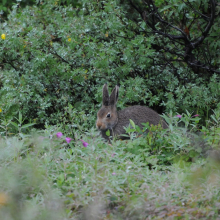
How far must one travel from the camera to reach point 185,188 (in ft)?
10.3

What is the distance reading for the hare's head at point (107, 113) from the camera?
5789mm

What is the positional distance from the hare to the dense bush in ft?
0.70

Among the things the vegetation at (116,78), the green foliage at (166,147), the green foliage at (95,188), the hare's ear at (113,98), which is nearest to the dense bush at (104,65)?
the vegetation at (116,78)

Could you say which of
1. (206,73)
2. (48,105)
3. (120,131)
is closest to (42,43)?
(48,105)

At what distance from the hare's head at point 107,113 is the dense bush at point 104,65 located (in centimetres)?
20

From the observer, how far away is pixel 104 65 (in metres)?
6.09

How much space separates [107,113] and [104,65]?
0.76 metres

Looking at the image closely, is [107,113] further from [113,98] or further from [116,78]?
[116,78]

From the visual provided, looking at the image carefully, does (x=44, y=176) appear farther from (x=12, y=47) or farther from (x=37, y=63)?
(x=12, y=47)

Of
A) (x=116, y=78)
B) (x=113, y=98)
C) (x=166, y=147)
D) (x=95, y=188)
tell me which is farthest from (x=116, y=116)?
(x=95, y=188)

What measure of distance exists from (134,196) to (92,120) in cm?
321

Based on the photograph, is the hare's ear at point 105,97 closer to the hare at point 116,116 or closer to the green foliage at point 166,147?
the hare at point 116,116

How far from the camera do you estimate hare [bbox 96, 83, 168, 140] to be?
18.8 ft

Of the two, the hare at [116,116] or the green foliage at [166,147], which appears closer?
the green foliage at [166,147]
